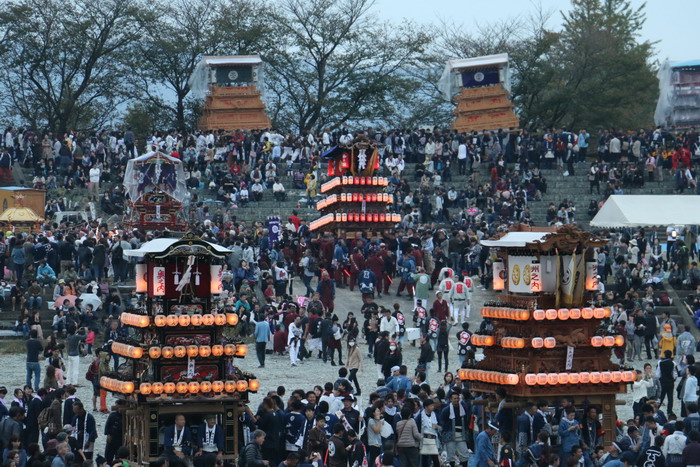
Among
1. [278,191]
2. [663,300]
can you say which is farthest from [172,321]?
[278,191]

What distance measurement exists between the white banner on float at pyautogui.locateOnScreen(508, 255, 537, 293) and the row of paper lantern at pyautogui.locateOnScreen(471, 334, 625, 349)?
92 centimetres

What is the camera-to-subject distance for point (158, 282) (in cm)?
2791

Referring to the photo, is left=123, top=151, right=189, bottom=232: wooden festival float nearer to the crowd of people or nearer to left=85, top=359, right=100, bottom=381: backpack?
the crowd of people

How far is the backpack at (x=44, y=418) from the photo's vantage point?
2706 cm

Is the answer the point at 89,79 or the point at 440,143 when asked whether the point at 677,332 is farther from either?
the point at 89,79

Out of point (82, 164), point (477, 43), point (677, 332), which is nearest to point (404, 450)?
point (677, 332)

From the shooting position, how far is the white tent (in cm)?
4888

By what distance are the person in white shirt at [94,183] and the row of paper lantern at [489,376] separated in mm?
29779

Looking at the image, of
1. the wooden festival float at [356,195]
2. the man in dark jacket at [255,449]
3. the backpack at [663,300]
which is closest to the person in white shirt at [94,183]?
the wooden festival float at [356,195]

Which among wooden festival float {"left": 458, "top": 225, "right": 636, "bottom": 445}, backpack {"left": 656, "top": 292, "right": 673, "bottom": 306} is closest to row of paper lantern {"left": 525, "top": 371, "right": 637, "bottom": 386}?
wooden festival float {"left": 458, "top": 225, "right": 636, "bottom": 445}

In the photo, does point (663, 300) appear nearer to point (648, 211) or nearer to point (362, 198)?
point (648, 211)

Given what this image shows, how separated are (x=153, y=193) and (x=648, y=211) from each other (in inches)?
591

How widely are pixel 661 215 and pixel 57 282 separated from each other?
711 inches

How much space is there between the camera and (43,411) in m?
27.2
